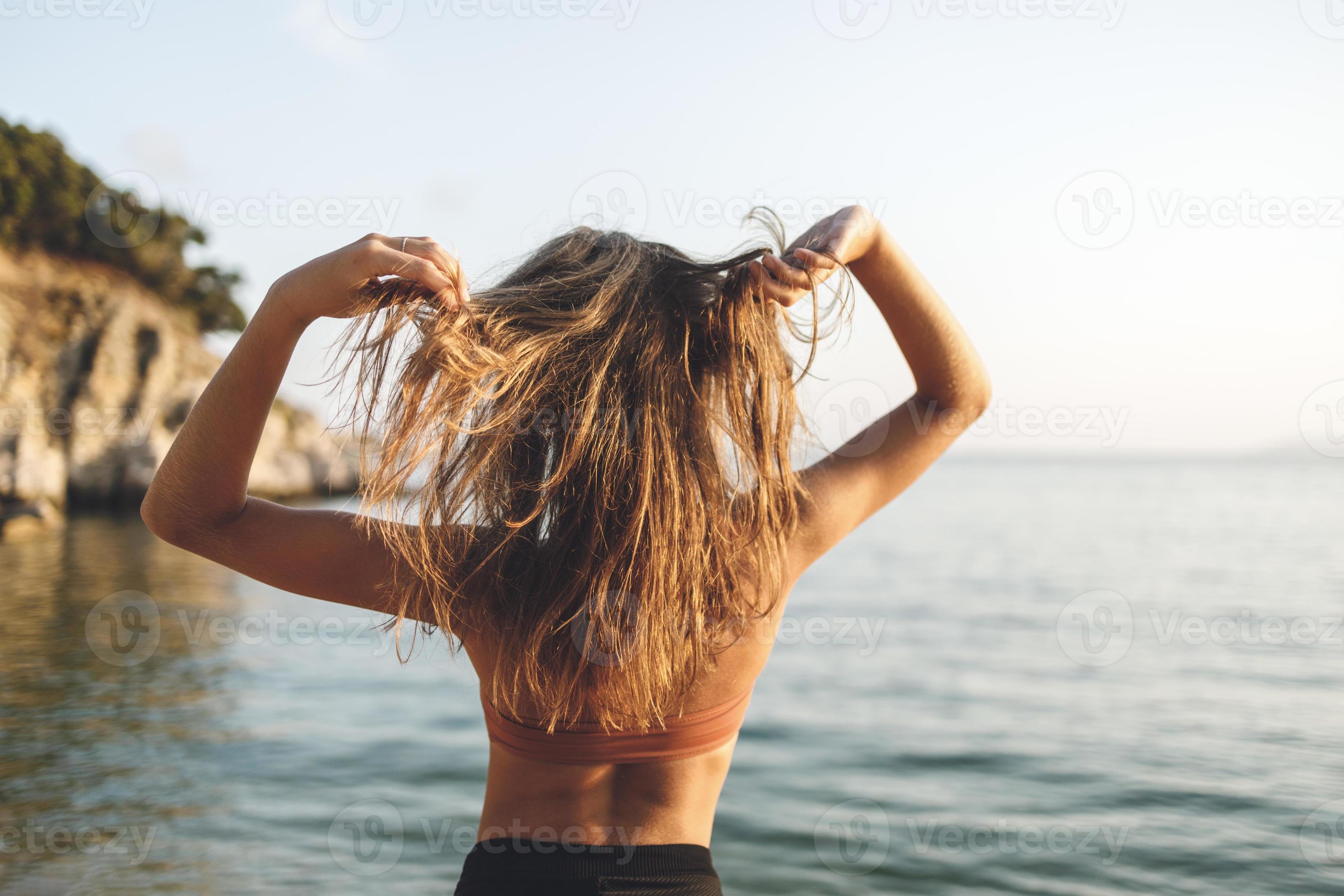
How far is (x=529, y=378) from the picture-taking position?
140 centimetres

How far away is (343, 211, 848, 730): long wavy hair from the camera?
1394 millimetres

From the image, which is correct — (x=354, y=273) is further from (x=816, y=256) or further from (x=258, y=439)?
(x=816, y=256)

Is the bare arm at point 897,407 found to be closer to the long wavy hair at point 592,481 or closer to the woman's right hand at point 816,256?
the woman's right hand at point 816,256

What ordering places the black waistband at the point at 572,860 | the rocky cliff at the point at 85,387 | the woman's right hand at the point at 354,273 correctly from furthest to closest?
the rocky cliff at the point at 85,387 < the black waistband at the point at 572,860 < the woman's right hand at the point at 354,273

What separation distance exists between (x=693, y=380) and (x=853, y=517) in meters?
0.42

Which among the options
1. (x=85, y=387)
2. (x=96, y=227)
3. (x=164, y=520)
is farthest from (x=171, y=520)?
(x=96, y=227)

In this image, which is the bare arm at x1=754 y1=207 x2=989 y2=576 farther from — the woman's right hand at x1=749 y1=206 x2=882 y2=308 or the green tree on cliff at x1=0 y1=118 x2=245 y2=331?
the green tree on cliff at x1=0 y1=118 x2=245 y2=331

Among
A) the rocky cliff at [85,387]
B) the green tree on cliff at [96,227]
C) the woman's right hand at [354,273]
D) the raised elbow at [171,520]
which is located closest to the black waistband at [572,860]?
the raised elbow at [171,520]

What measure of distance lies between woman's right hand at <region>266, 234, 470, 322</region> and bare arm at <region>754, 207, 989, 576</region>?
543 millimetres

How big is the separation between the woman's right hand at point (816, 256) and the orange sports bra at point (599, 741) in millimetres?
732

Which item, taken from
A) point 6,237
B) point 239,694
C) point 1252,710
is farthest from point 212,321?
point 1252,710

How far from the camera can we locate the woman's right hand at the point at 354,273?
123 cm

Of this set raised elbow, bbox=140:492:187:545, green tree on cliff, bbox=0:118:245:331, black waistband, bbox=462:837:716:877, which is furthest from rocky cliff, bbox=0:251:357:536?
black waistband, bbox=462:837:716:877

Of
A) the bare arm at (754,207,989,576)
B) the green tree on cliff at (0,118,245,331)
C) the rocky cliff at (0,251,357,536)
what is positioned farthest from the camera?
the green tree on cliff at (0,118,245,331)
